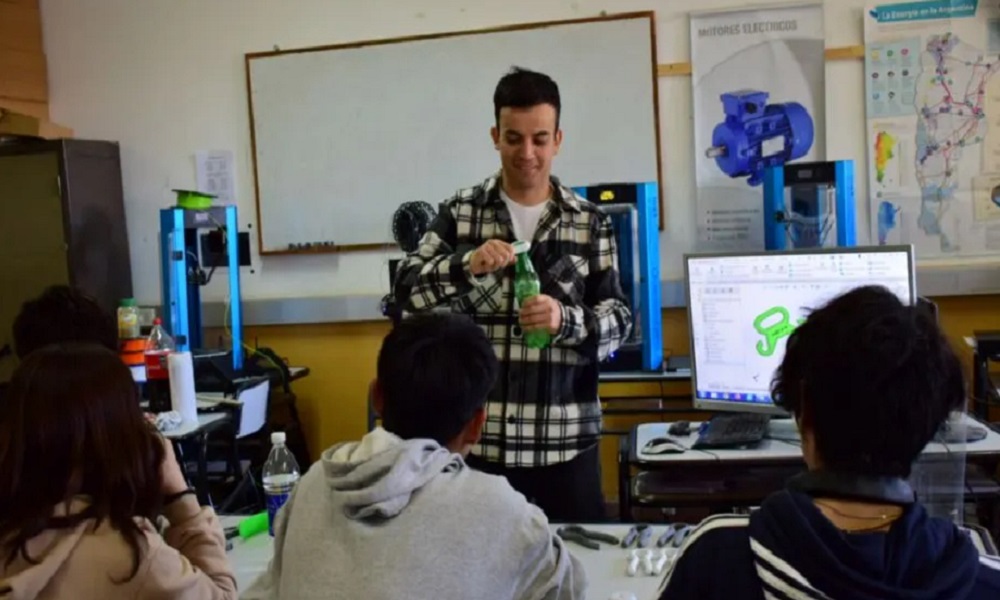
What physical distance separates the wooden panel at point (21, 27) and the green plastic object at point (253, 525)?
3598mm

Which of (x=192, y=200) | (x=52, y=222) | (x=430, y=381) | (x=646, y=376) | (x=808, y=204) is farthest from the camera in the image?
(x=52, y=222)

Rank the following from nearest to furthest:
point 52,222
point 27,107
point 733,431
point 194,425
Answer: point 733,431 → point 194,425 → point 52,222 → point 27,107

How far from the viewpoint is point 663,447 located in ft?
7.94

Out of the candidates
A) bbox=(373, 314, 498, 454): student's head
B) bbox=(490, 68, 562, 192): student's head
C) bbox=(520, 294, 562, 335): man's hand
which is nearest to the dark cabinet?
bbox=(490, 68, 562, 192): student's head

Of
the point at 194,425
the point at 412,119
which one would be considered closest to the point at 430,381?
the point at 194,425

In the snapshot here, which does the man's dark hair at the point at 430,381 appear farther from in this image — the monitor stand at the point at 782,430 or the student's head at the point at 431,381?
the monitor stand at the point at 782,430

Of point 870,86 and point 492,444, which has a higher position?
point 870,86

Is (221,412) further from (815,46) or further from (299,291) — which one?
(815,46)

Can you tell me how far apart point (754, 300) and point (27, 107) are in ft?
13.0

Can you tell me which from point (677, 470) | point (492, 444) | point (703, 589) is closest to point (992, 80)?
point (677, 470)

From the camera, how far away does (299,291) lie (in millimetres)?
4605

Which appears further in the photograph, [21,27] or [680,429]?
[21,27]

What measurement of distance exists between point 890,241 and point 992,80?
30.2 inches

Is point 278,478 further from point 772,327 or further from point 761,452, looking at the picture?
point 772,327
